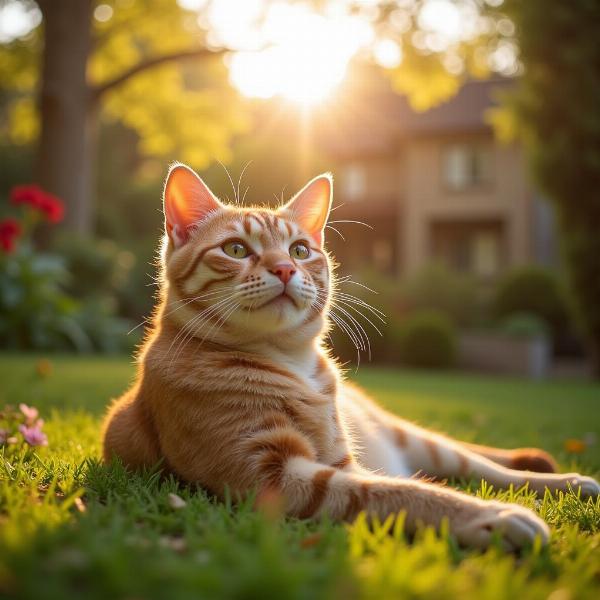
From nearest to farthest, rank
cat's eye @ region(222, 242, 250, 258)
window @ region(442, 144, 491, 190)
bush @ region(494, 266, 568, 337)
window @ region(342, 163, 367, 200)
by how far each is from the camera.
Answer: cat's eye @ region(222, 242, 250, 258)
bush @ region(494, 266, 568, 337)
window @ region(442, 144, 491, 190)
window @ region(342, 163, 367, 200)

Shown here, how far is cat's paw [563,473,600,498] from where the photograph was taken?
262cm

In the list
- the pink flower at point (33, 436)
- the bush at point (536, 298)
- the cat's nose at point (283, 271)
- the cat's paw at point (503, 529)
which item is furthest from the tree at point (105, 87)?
the cat's paw at point (503, 529)

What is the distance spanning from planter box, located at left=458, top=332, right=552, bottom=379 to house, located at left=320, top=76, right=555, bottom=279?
761 centimetres

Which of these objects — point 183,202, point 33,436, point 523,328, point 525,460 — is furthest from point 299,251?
point 523,328

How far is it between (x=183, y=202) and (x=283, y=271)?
674mm

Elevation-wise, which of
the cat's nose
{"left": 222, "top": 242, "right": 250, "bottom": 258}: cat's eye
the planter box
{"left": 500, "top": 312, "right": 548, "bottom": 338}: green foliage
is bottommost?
the planter box

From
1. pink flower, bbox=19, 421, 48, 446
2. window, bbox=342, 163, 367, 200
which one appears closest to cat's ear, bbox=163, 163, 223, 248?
pink flower, bbox=19, 421, 48, 446

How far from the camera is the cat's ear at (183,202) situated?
2.73 metres

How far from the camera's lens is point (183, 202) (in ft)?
9.16

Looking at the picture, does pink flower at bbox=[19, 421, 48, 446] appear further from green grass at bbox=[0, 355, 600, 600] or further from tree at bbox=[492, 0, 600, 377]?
tree at bbox=[492, 0, 600, 377]

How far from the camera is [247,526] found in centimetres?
171

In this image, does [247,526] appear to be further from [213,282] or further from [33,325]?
[33,325]

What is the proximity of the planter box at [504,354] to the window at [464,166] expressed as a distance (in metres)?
9.49

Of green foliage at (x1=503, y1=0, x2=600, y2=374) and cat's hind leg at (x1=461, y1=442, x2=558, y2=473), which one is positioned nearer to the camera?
cat's hind leg at (x1=461, y1=442, x2=558, y2=473)
